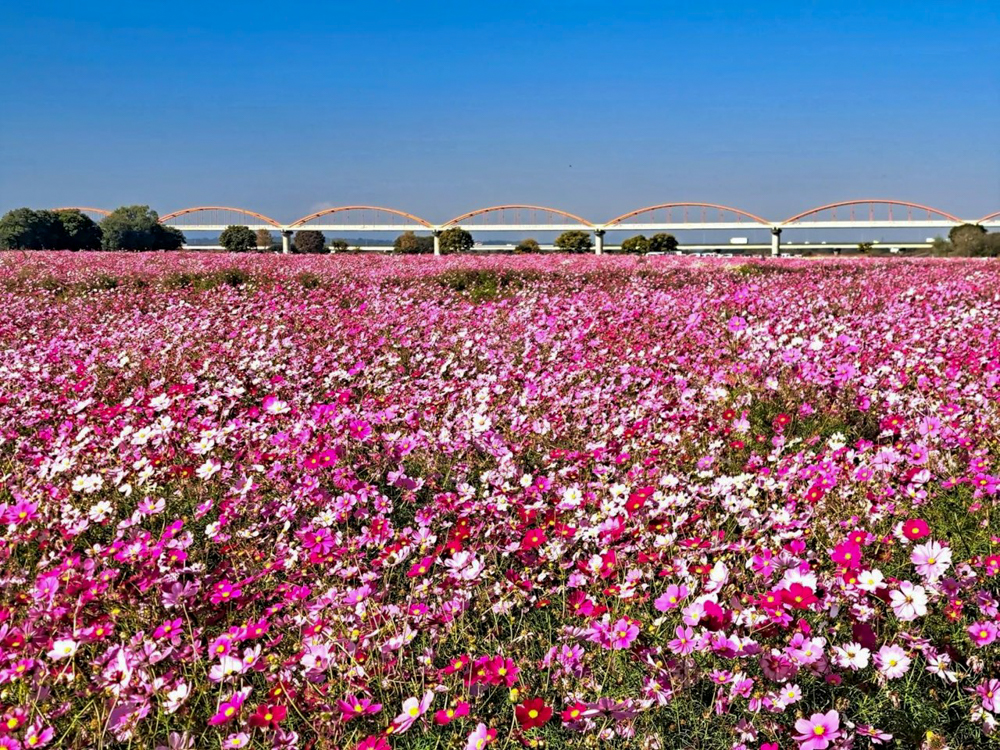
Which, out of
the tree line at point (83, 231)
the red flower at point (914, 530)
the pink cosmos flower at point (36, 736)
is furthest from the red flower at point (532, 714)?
the tree line at point (83, 231)

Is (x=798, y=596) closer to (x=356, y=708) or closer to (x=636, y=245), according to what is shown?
(x=356, y=708)

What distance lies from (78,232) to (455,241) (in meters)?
29.3

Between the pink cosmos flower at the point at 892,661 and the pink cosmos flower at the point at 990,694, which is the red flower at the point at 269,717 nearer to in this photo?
the pink cosmos flower at the point at 892,661

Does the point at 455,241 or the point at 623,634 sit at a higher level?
the point at 455,241

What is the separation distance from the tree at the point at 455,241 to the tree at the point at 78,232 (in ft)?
85.1

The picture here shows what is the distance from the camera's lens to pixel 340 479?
328 cm

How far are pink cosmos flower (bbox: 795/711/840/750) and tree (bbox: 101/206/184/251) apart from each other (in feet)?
147

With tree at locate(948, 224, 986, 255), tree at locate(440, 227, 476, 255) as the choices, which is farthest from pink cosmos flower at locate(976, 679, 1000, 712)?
tree at locate(440, 227, 476, 255)

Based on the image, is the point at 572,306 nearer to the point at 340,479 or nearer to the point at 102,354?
the point at 102,354

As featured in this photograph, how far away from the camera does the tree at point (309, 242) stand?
1879 inches

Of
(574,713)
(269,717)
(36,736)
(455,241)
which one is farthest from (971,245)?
(455,241)

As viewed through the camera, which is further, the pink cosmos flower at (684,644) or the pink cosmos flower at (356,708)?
the pink cosmos flower at (684,644)

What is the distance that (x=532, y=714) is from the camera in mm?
1750

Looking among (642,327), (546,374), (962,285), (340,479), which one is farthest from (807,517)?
(962,285)
